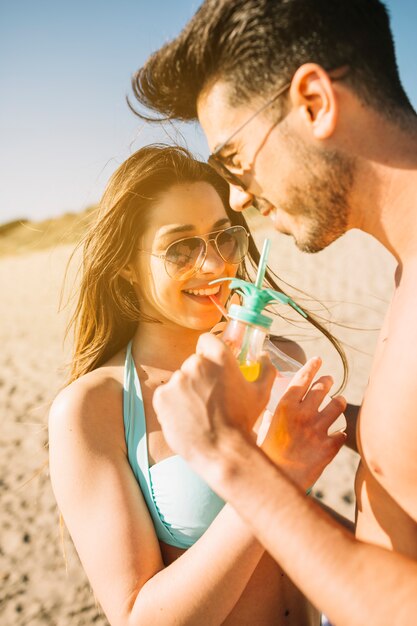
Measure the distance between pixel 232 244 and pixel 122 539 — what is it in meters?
1.56

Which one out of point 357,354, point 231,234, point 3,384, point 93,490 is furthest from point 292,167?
point 3,384

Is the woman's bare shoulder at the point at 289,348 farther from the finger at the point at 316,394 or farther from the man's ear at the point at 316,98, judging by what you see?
the man's ear at the point at 316,98

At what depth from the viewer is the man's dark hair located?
1812mm

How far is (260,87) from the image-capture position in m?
1.92

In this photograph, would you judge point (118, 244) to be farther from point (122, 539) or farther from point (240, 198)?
point (122, 539)

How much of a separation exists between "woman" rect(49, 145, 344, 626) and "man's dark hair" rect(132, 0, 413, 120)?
2.74ft

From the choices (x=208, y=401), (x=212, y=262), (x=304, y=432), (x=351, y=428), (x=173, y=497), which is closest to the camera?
(x=208, y=401)

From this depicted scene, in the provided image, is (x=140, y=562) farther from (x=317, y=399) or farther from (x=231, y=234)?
(x=231, y=234)

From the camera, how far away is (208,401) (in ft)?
5.07

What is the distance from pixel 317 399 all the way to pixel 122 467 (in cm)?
90

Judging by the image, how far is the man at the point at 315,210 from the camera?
1411mm

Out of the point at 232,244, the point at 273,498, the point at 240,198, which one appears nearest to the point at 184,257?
the point at 232,244

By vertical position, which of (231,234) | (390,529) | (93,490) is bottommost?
(93,490)

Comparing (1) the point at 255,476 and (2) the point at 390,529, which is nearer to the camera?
(1) the point at 255,476
